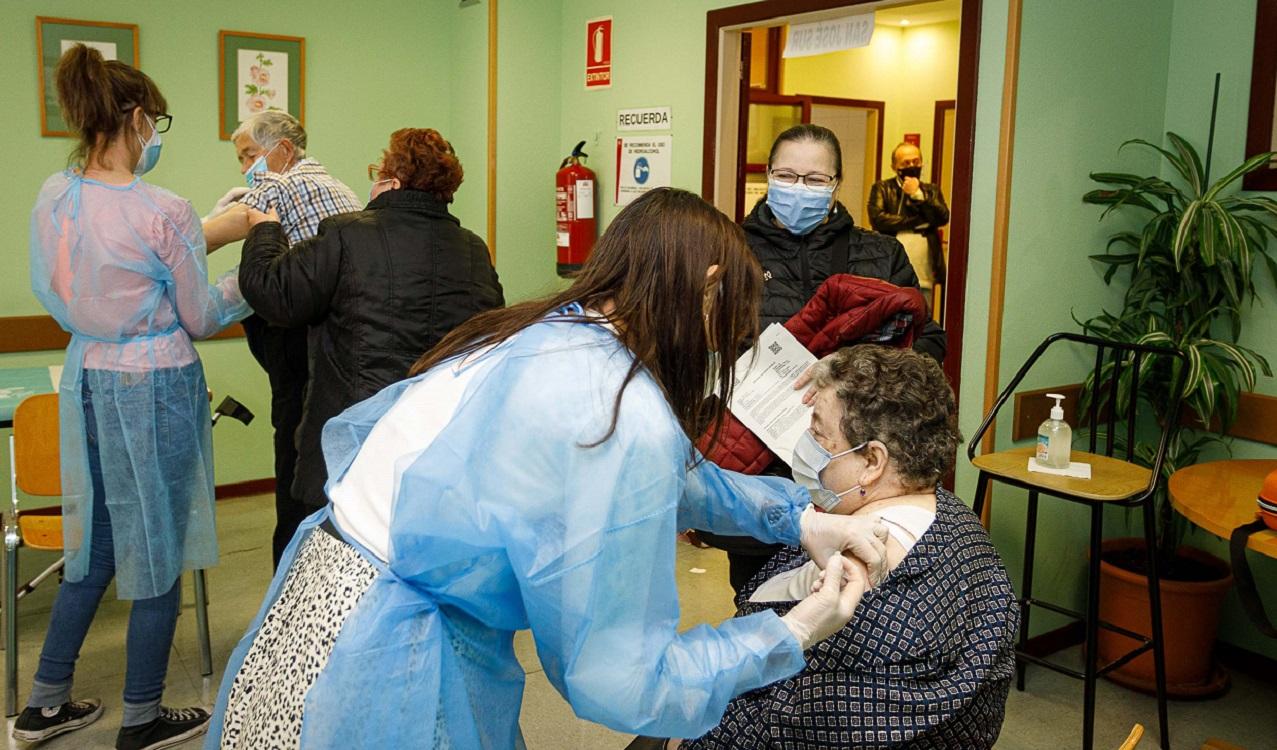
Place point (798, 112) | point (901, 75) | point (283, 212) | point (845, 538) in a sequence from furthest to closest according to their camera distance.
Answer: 1. point (901, 75)
2. point (798, 112)
3. point (283, 212)
4. point (845, 538)

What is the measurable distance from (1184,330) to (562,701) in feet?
6.95

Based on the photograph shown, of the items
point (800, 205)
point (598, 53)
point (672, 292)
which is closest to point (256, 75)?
point (598, 53)

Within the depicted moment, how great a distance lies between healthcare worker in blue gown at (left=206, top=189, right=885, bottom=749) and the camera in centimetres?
122

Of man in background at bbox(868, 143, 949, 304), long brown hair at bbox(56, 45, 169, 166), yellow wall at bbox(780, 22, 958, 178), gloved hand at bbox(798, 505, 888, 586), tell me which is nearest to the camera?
gloved hand at bbox(798, 505, 888, 586)

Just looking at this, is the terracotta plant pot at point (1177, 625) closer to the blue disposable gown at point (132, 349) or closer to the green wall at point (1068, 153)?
the green wall at point (1068, 153)

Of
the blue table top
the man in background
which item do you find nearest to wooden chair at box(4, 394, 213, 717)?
the blue table top

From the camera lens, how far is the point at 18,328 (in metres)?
4.29

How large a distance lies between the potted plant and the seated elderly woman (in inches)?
64.0

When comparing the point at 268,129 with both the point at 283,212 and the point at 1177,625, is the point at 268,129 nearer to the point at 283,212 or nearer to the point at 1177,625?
the point at 283,212

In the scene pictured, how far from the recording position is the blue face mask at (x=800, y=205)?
260 cm

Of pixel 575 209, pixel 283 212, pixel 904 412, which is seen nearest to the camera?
pixel 904 412

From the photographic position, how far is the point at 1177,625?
320 centimetres

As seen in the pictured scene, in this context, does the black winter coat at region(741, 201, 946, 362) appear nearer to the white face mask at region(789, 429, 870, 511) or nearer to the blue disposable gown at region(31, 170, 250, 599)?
the white face mask at region(789, 429, 870, 511)

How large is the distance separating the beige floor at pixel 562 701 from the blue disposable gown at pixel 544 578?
1.66 metres
